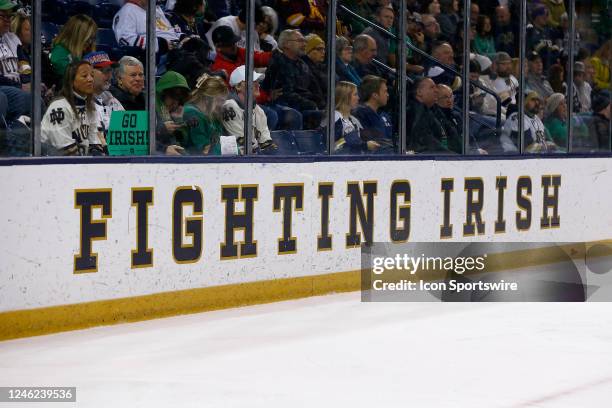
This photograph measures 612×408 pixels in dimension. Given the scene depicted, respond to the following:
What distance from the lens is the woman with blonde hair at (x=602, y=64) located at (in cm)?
1664

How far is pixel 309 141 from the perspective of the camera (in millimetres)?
12469

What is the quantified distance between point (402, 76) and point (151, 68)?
139 inches

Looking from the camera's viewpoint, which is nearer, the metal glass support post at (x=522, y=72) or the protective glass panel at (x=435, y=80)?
the protective glass panel at (x=435, y=80)

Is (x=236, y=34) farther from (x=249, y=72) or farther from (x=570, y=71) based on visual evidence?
(x=570, y=71)

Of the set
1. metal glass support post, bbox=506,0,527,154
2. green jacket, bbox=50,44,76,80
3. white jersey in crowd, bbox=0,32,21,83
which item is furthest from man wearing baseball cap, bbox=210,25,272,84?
metal glass support post, bbox=506,0,527,154

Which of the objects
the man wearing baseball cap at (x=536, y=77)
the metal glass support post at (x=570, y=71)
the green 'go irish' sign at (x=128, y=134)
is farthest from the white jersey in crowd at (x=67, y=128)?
the metal glass support post at (x=570, y=71)

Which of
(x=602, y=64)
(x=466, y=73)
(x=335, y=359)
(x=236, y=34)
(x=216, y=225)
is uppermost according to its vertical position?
(x=602, y=64)

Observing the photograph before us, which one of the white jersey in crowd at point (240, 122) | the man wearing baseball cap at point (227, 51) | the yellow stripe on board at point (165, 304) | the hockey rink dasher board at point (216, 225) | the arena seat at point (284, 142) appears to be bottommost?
the yellow stripe on board at point (165, 304)

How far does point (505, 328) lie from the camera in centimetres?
1047

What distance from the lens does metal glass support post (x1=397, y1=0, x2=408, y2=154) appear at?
44.3ft

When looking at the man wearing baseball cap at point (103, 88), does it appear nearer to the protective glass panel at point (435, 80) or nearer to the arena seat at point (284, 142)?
the arena seat at point (284, 142)

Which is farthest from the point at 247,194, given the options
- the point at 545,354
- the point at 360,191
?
the point at 545,354

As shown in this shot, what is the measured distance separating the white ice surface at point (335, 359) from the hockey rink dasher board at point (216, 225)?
26cm

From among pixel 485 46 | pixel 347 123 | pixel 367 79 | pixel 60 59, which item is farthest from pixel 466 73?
pixel 60 59
